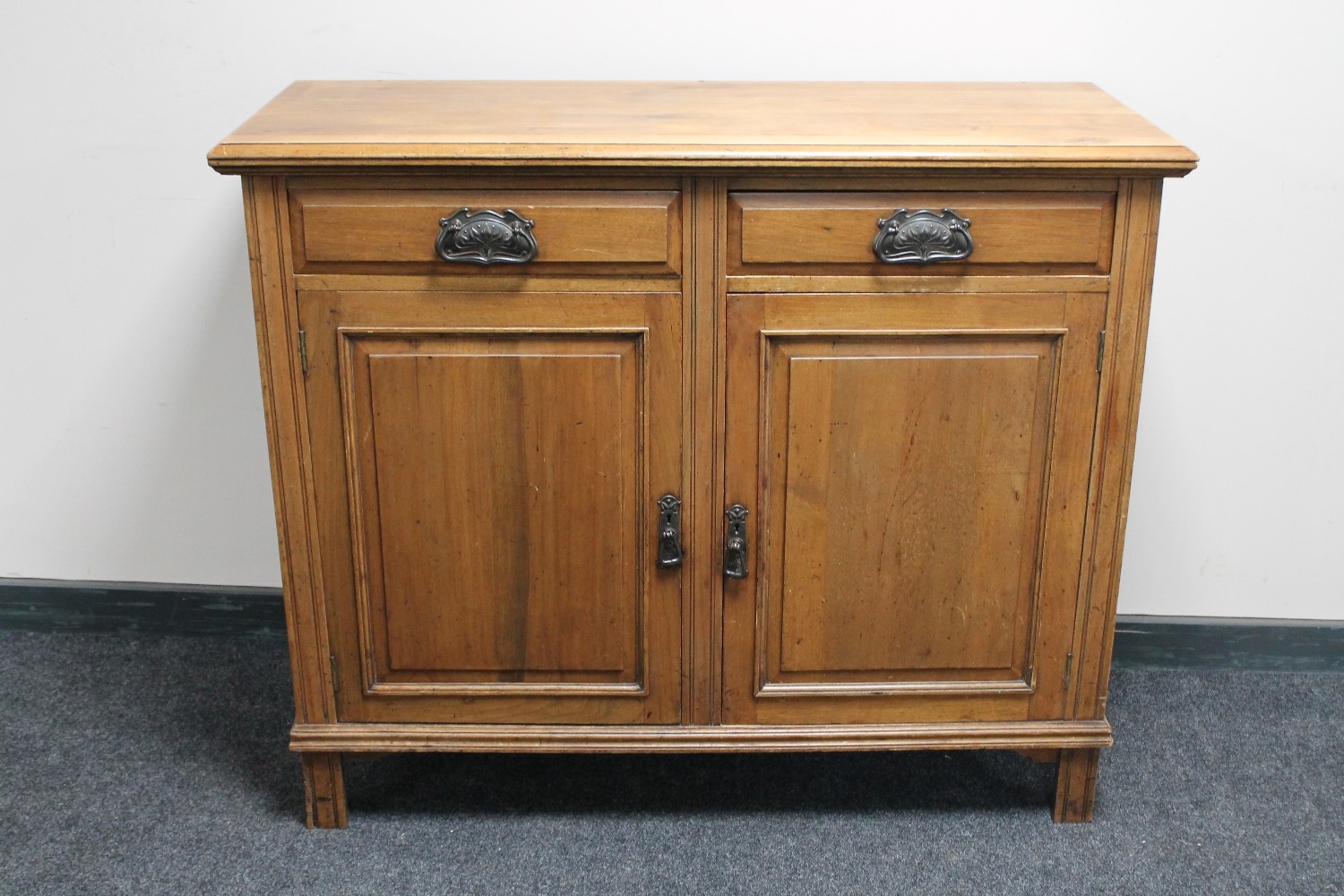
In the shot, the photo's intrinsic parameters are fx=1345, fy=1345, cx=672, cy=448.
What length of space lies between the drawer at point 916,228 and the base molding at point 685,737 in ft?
2.07

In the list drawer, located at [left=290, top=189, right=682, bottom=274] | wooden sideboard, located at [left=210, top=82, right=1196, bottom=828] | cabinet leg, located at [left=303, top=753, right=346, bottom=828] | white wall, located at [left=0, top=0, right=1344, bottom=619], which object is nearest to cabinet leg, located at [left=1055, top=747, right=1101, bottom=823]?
wooden sideboard, located at [left=210, top=82, right=1196, bottom=828]

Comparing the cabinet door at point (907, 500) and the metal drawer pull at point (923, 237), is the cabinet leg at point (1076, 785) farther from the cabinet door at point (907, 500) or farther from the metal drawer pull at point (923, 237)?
the metal drawer pull at point (923, 237)

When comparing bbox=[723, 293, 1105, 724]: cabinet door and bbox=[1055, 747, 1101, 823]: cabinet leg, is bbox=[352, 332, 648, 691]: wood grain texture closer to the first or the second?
bbox=[723, 293, 1105, 724]: cabinet door

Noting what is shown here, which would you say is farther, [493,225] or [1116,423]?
→ [1116,423]

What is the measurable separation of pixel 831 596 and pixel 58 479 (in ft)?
4.57

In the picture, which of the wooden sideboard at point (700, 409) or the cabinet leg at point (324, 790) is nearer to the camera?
the wooden sideboard at point (700, 409)

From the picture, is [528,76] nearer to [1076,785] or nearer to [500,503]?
[500,503]

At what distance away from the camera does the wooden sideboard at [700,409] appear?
1588 millimetres

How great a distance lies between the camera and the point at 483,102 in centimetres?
180

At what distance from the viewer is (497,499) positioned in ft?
5.64

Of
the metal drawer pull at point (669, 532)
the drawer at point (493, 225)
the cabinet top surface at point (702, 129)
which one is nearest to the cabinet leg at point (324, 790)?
the metal drawer pull at point (669, 532)

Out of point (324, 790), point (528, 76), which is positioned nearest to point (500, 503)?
point (324, 790)

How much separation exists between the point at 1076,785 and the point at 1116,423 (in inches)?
21.4

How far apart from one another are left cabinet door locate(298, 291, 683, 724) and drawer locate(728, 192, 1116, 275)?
5.7 inches
